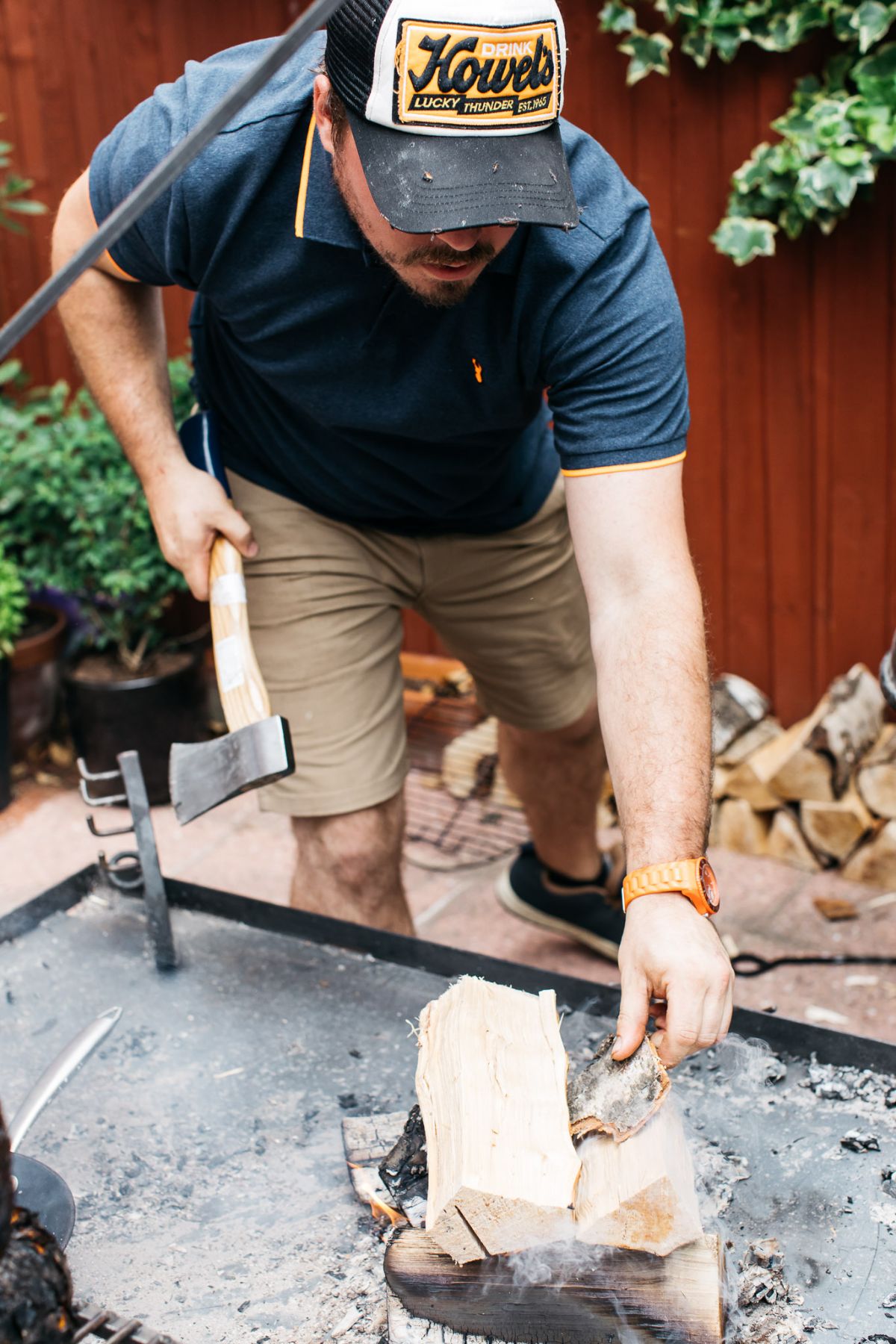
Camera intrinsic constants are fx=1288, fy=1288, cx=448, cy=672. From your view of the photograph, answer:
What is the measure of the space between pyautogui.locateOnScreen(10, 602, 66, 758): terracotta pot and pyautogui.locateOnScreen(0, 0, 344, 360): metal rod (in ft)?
11.4

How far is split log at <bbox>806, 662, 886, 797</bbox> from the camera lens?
3551mm

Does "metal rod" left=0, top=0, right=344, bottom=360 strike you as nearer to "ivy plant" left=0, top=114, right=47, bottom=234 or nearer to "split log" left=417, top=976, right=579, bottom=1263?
"split log" left=417, top=976, right=579, bottom=1263

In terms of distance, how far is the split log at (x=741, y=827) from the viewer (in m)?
3.73

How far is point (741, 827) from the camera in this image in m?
3.75

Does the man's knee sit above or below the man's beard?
below

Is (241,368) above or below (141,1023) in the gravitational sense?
above

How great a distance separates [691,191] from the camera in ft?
11.9

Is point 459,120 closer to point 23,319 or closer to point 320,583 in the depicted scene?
point 23,319

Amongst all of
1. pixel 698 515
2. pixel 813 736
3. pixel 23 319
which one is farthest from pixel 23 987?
pixel 698 515

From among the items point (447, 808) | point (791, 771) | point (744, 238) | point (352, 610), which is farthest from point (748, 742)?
point (352, 610)

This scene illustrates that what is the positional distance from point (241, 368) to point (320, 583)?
444mm

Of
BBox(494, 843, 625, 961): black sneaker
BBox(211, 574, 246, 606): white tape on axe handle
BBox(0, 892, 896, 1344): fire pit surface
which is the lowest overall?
BBox(494, 843, 625, 961): black sneaker

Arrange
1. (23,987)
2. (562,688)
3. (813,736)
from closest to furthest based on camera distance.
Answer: (23,987) → (562,688) → (813,736)

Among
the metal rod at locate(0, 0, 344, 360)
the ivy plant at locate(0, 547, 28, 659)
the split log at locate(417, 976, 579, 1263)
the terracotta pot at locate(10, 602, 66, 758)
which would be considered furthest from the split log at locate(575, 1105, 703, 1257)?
the terracotta pot at locate(10, 602, 66, 758)
